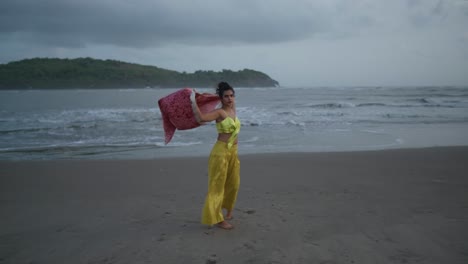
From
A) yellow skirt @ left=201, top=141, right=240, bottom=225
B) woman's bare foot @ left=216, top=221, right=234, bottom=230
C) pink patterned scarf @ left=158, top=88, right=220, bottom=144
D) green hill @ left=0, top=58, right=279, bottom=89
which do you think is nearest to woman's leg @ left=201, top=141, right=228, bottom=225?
yellow skirt @ left=201, top=141, right=240, bottom=225

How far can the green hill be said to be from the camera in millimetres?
80750

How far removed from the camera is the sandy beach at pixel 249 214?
11.4ft

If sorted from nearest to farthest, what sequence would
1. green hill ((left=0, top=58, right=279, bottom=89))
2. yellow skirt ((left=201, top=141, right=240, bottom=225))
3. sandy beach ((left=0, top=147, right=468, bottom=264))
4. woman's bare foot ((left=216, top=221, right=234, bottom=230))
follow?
sandy beach ((left=0, top=147, right=468, bottom=264)) < yellow skirt ((left=201, top=141, right=240, bottom=225)) < woman's bare foot ((left=216, top=221, right=234, bottom=230)) < green hill ((left=0, top=58, right=279, bottom=89))

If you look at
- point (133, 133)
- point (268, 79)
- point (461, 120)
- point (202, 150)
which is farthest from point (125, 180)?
point (268, 79)

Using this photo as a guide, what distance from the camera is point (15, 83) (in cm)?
7706

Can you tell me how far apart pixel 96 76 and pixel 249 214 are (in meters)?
92.5

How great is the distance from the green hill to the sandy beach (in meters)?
68.5

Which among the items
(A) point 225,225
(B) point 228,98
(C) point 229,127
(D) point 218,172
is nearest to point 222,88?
(B) point 228,98

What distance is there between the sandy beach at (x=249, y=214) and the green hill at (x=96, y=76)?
68.5 m

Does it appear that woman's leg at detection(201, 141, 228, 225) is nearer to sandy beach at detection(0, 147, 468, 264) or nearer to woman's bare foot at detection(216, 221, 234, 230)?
woman's bare foot at detection(216, 221, 234, 230)

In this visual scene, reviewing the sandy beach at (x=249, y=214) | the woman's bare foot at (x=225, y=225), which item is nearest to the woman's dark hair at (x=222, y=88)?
the woman's bare foot at (x=225, y=225)

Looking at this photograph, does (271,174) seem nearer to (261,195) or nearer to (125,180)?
(261,195)

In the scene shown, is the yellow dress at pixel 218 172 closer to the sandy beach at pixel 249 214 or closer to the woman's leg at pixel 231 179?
the woman's leg at pixel 231 179

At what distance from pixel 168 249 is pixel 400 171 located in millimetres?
5257
